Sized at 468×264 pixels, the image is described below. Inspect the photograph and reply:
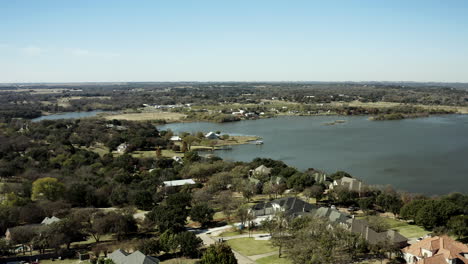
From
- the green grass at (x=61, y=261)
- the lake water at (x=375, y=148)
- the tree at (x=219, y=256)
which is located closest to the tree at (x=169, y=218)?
the green grass at (x=61, y=261)

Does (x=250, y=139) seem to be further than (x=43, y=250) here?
Yes

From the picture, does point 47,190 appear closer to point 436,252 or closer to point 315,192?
point 315,192

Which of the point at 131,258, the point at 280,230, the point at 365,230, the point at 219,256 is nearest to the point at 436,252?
the point at 365,230

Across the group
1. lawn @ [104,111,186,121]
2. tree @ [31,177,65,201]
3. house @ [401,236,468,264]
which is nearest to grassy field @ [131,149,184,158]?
tree @ [31,177,65,201]

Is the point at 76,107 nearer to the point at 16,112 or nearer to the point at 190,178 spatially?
the point at 16,112

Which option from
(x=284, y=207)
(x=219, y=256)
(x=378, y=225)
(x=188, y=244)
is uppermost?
(x=219, y=256)

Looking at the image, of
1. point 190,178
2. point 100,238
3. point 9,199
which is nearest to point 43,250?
point 100,238
